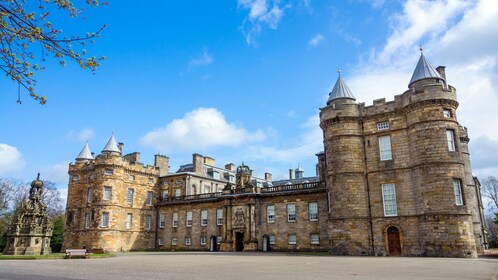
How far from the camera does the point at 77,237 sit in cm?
4716

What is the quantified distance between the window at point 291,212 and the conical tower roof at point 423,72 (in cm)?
1735

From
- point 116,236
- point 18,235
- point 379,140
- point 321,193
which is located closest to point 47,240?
point 18,235

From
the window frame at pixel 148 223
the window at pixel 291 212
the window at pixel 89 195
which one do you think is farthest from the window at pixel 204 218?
the window at pixel 89 195

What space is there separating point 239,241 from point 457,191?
2406 cm

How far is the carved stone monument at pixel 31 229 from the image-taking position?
101 ft

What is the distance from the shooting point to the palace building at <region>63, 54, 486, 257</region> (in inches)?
1125

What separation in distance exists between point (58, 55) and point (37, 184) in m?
31.5

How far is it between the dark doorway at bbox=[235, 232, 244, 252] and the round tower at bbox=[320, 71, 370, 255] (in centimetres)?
1397

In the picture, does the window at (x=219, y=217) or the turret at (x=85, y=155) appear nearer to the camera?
the window at (x=219, y=217)

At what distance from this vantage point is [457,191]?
2836cm

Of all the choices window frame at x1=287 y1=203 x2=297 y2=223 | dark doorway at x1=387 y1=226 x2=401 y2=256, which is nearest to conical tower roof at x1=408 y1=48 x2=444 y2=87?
dark doorway at x1=387 y1=226 x2=401 y2=256

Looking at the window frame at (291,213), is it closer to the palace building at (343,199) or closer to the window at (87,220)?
the palace building at (343,199)

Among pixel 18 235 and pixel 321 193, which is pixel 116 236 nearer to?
pixel 18 235

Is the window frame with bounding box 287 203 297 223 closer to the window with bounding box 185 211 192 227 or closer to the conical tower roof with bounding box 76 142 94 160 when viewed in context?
the window with bounding box 185 211 192 227
